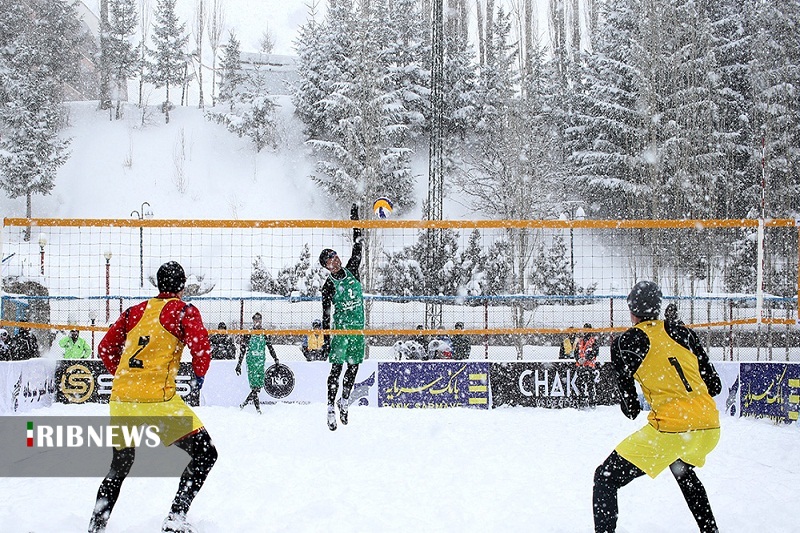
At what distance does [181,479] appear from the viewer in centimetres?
319

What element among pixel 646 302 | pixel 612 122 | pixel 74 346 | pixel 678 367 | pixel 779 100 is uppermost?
pixel 612 122

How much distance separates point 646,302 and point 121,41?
3577 centimetres

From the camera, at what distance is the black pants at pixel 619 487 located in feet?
9.80

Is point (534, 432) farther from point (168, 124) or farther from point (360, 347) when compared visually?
point (168, 124)

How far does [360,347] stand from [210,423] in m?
2.67

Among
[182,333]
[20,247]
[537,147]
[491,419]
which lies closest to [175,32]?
[20,247]

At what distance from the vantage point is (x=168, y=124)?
30.9 m

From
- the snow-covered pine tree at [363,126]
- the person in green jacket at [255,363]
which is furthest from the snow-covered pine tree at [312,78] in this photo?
the person in green jacket at [255,363]

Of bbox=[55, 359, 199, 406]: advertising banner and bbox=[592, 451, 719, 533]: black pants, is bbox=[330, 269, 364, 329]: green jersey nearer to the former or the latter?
bbox=[592, 451, 719, 533]: black pants

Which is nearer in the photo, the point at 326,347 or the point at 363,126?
the point at 326,347

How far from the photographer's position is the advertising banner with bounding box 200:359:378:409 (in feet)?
28.9

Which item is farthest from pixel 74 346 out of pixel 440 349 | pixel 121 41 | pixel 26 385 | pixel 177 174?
pixel 121 41
